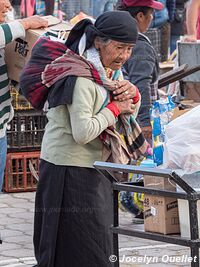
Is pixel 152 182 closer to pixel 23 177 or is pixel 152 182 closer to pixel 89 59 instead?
pixel 89 59

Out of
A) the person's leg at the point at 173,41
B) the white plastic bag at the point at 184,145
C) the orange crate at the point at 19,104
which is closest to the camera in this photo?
the white plastic bag at the point at 184,145

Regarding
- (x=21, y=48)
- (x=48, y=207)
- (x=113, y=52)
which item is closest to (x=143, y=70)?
(x=21, y=48)

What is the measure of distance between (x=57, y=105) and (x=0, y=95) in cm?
128

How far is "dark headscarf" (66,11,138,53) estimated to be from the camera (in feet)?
16.9

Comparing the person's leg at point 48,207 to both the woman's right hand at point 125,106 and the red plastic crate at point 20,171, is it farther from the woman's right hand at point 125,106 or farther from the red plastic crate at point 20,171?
the red plastic crate at point 20,171

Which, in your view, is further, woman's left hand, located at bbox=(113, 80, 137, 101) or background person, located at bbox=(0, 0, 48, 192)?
background person, located at bbox=(0, 0, 48, 192)

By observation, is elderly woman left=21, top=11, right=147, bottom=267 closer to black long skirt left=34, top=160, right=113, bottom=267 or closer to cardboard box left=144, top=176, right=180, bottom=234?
black long skirt left=34, top=160, right=113, bottom=267

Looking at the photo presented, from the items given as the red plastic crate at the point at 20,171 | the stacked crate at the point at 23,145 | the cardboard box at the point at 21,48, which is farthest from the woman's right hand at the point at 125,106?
the red plastic crate at the point at 20,171

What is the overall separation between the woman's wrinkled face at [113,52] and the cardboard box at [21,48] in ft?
2.41

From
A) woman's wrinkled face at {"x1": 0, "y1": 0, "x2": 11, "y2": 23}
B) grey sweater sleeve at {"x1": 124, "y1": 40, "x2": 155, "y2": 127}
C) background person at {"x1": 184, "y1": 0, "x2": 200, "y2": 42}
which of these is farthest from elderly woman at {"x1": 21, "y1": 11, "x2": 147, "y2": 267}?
background person at {"x1": 184, "y1": 0, "x2": 200, "y2": 42}

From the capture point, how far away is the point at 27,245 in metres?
7.16

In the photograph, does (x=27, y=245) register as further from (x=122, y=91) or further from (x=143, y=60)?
(x=122, y=91)

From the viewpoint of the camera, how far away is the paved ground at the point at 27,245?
6.51 meters

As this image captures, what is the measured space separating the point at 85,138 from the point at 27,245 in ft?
7.39
